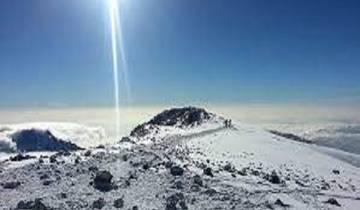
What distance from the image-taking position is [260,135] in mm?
78062

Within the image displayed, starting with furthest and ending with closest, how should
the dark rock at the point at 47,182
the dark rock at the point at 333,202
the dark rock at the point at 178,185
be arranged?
the dark rock at the point at 333,202 → the dark rock at the point at 178,185 → the dark rock at the point at 47,182

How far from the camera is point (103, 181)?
39.7m

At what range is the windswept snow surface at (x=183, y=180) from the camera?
37.2 m

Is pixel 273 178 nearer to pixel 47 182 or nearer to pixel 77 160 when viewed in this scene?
pixel 77 160

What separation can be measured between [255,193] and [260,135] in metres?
38.2

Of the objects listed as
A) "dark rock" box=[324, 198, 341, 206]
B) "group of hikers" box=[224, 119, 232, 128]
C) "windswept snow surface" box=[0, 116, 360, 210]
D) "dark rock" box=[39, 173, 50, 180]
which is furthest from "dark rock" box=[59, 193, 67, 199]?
"group of hikers" box=[224, 119, 232, 128]

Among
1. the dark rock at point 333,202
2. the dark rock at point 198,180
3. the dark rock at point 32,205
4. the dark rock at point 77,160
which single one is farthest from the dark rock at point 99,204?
the dark rock at point 333,202

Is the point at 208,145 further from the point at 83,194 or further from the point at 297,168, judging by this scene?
the point at 83,194

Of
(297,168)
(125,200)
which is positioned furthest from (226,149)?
(125,200)

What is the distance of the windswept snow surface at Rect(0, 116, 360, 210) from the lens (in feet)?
122

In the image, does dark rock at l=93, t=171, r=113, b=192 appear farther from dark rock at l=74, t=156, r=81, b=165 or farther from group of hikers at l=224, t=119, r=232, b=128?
group of hikers at l=224, t=119, r=232, b=128

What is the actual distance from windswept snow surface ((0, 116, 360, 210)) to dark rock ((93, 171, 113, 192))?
305 millimetres

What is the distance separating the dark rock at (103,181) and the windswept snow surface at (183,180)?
1.00ft

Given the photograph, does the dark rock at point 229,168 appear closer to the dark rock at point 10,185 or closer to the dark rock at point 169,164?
the dark rock at point 169,164
